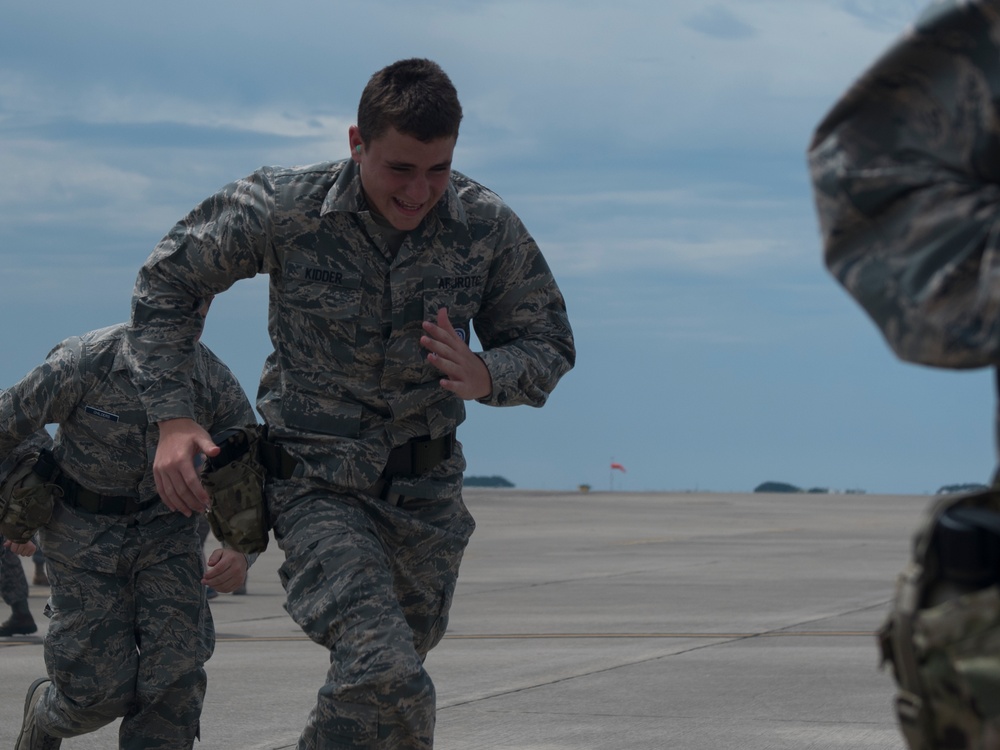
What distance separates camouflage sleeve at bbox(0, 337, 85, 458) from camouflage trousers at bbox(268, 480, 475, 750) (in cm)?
201

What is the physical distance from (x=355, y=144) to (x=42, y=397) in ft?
7.59

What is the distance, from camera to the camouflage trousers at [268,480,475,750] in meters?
4.09

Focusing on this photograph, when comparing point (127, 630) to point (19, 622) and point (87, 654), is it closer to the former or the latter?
point (87, 654)

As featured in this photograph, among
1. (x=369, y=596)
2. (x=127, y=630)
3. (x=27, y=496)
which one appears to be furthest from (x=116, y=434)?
(x=369, y=596)

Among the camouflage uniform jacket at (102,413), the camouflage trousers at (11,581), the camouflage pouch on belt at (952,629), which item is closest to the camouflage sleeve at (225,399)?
the camouflage uniform jacket at (102,413)

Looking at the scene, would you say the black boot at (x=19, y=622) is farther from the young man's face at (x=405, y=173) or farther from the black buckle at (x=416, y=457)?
the young man's face at (x=405, y=173)

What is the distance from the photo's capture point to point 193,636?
6105 mm

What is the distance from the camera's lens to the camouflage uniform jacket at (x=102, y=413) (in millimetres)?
6336

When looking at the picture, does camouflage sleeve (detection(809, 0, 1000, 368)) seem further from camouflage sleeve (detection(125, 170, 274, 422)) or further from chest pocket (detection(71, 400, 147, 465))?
chest pocket (detection(71, 400, 147, 465))

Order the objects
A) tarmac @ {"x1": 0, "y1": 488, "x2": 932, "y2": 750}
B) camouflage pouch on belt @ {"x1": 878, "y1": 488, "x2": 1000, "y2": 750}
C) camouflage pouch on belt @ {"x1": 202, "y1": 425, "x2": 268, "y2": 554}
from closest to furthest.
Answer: camouflage pouch on belt @ {"x1": 878, "y1": 488, "x2": 1000, "y2": 750} < camouflage pouch on belt @ {"x1": 202, "y1": 425, "x2": 268, "y2": 554} < tarmac @ {"x1": 0, "y1": 488, "x2": 932, "y2": 750}

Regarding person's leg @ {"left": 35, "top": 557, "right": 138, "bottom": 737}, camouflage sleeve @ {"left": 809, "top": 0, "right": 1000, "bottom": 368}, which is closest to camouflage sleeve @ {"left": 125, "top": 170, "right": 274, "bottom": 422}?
person's leg @ {"left": 35, "top": 557, "right": 138, "bottom": 737}

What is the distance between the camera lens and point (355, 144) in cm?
474

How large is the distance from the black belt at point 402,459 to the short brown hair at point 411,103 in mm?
900

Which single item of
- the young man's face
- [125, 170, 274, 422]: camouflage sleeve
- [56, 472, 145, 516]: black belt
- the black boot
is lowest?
the black boot
